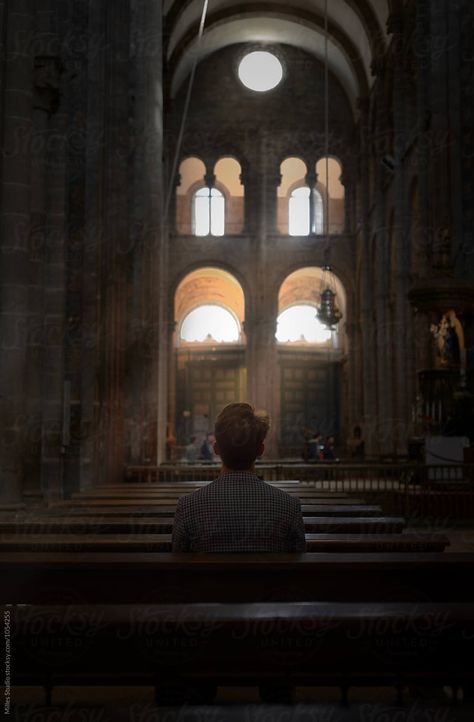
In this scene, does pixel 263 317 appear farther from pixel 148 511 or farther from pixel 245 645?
pixel 245 645

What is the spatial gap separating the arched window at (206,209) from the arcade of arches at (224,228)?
0.11m

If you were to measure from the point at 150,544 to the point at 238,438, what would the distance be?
703mm

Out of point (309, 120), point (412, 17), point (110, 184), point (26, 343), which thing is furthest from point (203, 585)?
point (309, 120)

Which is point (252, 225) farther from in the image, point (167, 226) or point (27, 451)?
point (27, 451)

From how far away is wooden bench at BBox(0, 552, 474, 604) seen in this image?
3.03 metres

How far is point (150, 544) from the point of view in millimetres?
3881

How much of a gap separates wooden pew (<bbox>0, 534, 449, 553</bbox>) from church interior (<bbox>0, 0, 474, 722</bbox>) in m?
0.02

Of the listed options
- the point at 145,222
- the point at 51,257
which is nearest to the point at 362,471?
the point at 51,257

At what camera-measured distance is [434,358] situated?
17.9 m

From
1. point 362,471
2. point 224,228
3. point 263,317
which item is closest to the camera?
point 362,471

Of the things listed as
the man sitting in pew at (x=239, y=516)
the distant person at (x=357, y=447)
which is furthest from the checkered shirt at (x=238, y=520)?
the distant person at (x=357, y=447)

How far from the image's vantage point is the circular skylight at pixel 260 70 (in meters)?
33.2

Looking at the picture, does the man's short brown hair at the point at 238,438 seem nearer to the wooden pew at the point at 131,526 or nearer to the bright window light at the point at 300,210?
the wooden pew at the point at 131,526

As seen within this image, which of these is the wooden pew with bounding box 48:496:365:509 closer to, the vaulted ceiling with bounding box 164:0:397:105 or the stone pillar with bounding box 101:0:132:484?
the stone pillar with bounding box 101:0:132:484
